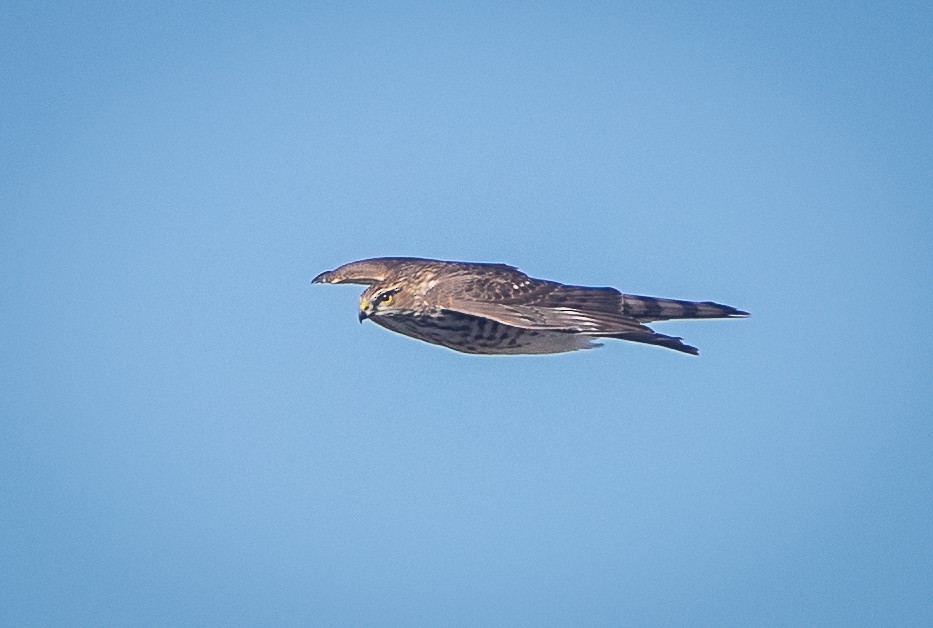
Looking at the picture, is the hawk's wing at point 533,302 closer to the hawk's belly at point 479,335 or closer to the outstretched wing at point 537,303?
the outstretched wing at point 537,303

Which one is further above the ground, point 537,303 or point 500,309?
point 537,303

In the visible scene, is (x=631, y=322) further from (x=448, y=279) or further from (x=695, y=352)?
(x=448, y=279)

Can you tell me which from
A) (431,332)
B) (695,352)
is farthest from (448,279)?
(695,352)

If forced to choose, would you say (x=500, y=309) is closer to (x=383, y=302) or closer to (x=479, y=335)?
(x=479, y=335)

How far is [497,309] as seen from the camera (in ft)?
42.7

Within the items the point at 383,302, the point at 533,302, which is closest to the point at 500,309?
the point at 533,302

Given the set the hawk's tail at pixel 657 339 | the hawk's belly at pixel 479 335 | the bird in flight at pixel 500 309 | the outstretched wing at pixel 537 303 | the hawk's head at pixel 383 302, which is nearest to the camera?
the hawk's tail at pixel 657 339

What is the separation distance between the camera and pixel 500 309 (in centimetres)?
1302

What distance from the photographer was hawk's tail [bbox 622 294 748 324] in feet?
44.8

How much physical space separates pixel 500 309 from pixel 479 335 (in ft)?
2.82

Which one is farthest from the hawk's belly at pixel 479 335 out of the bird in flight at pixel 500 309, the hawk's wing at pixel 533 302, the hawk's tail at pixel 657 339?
the hawk's tail at pixel 657 339

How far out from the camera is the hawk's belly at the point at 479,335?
535 inches

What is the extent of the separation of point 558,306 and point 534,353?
1.02 m

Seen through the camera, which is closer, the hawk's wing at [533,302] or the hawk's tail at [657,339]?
the hawk's tail at [657,339]
